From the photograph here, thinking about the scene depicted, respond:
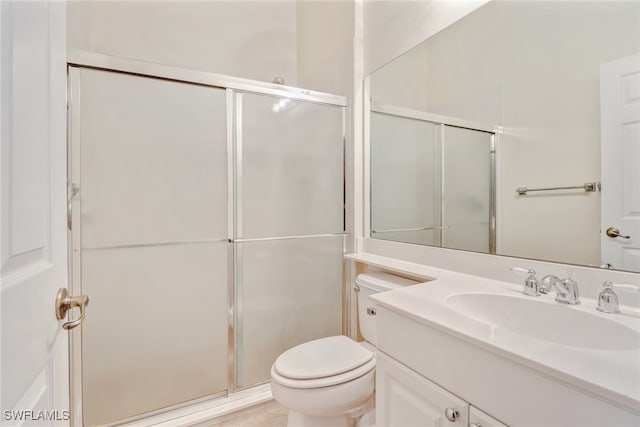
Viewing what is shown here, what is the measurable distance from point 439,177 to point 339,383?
3.50ft

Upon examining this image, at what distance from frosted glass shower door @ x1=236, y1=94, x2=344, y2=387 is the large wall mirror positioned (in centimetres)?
52

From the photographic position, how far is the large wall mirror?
2.81ft

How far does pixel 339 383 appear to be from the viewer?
117 cm

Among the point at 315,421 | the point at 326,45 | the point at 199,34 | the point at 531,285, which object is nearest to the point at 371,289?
the point at 315,421

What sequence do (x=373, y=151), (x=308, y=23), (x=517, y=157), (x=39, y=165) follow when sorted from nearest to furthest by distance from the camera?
(x=39, y=165)
(x=517, y=157)
(x=373, y=151)
(x=308, y=23)

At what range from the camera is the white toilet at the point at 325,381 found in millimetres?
1152

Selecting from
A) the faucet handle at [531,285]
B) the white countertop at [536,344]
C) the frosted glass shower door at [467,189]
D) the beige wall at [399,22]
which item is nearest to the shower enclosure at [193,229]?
the beige wall at [399,22]

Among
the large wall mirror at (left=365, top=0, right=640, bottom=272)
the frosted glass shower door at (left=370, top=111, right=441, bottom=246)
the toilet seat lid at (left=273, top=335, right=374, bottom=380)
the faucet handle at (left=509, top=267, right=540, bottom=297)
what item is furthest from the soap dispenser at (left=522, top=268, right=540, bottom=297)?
the toilet seat lid at (left=273, top=335, right=374, bottom=380)

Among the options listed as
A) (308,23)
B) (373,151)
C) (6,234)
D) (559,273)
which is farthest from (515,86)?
(308,23)

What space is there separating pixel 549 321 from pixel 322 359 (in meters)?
0.87

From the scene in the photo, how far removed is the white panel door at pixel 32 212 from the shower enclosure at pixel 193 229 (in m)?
0.88

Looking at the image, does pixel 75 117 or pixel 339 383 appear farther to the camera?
pixel 75 117

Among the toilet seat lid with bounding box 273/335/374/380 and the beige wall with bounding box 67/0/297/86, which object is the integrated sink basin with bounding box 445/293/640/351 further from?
the beige wall with bounding box 67/0/297/86

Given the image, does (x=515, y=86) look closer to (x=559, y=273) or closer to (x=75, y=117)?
(x=559, y=273)
